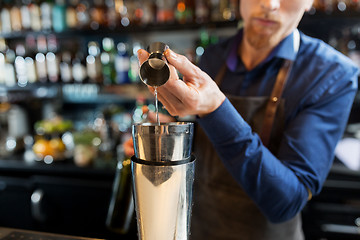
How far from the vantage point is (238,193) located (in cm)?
110

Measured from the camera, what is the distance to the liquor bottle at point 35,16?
2.56 meters

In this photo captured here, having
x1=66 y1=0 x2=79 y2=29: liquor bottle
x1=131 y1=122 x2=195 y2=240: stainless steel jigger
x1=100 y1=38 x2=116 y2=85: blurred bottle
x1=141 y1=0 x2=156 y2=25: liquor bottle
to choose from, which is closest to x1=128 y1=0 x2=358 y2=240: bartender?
x1=131 y1=122 x2=195 y2=240: stainless steel jigger

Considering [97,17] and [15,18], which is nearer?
[97,17]

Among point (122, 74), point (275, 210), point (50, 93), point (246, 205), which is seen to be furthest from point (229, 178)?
point (50, 93)

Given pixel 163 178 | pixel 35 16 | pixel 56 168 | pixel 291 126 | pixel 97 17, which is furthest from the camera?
pixel 35 16

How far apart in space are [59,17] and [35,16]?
0.25m

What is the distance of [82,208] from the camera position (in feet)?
6.86

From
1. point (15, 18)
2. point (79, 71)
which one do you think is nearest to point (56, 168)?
point (79, 71)

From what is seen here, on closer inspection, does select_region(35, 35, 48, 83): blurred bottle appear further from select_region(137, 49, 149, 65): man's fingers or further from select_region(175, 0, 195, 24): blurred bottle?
select_region(137, 49, 149, 65): man's fingers

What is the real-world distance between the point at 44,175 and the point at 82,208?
1.36ft

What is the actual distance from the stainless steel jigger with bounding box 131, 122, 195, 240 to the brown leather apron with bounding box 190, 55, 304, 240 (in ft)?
1.91

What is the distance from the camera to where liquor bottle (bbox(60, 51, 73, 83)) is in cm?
259

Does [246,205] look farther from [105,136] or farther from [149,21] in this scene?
[149,21]

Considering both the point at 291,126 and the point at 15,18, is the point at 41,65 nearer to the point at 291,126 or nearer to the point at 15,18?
the point at 15,18
